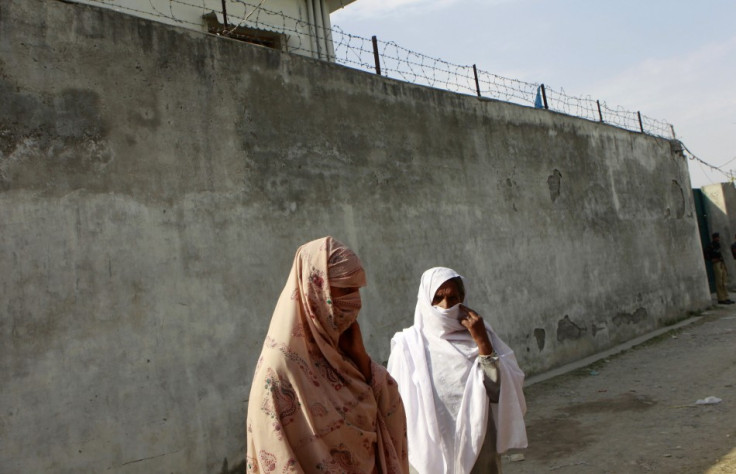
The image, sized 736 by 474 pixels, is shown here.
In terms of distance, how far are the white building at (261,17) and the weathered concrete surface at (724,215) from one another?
32.5 feet

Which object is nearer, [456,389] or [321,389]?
[321,389]

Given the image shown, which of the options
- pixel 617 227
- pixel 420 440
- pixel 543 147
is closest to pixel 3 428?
pixel 420 440

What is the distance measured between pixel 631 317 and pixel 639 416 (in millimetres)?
4810

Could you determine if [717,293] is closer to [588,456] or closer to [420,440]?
[588,456]

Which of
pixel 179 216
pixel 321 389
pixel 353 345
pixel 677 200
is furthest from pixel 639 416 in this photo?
pixel 677 200

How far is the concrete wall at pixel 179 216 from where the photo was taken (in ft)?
14.5

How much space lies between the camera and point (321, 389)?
217cm

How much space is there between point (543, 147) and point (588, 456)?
5332mm

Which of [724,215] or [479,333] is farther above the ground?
[724,215]

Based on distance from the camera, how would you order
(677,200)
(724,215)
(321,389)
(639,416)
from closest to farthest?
1. (321,389)
2. (639,416)
3. (677,200)
4. (724,215)

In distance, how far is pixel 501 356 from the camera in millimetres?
3479

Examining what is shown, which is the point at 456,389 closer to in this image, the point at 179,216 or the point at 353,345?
the point at 353,345

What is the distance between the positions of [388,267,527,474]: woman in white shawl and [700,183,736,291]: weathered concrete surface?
14.7 metres

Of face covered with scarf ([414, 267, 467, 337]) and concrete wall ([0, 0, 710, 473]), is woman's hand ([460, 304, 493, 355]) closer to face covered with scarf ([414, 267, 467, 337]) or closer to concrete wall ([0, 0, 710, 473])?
face covered with scarf ([414, 267, 467, 337])
